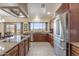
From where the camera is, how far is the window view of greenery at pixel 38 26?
43.2ft

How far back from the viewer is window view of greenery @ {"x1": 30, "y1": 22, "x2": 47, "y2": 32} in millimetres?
13173

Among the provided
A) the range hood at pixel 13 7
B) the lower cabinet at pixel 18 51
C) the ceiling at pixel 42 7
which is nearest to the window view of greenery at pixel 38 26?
the ceiling at pixel 42 7

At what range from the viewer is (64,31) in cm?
410

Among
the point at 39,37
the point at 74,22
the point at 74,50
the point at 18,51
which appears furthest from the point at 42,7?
the point at 39,37

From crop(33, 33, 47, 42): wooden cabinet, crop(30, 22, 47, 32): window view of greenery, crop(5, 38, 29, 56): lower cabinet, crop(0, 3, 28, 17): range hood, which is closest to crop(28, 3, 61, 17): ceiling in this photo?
crop(0, 3, 28, 17): range hood

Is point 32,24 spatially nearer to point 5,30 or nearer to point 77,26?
point 5,30

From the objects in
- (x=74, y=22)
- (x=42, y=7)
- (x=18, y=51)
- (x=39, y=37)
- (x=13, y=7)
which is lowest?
(x=39, y=37)

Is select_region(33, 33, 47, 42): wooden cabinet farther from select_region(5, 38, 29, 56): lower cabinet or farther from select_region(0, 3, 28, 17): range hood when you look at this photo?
select_region(0, 3, 28, 17): range hood

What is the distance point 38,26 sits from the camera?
1322 centimetres

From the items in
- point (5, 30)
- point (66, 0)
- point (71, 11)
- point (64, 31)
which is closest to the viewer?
point (66, 0)

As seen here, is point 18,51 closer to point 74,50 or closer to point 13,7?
point 13,7

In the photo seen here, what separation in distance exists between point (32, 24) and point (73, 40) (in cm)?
953

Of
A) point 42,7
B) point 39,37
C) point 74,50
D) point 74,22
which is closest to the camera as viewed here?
point 74,50

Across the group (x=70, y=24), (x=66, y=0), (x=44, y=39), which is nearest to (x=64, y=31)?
(x=70, y=24)
